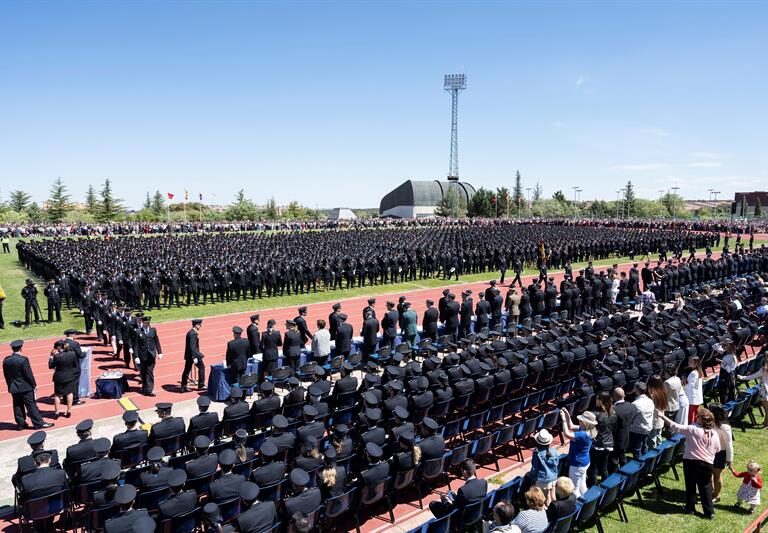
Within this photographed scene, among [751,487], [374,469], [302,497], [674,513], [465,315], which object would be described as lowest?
[674,513]

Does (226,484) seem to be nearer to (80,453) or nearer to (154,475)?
(154,475)

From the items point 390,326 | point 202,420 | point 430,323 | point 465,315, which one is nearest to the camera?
point 202,420

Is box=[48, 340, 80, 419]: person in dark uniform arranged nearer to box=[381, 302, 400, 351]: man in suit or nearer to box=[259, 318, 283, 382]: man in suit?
box=[259, 318, 283, 382]: man in suit

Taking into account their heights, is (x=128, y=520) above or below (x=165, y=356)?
above

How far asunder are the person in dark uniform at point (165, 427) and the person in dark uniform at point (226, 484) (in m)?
1.72

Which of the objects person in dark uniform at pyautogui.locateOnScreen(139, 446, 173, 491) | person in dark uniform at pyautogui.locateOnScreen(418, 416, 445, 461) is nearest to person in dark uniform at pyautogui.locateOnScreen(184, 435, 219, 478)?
person in dark uniform at pyautogui.locateOnScreen(139, 446, 173, 491)

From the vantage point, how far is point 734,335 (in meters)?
12.2

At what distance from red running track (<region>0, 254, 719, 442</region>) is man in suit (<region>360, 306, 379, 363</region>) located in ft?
13.7

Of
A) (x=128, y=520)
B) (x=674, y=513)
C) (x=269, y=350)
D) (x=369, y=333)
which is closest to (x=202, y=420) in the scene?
(x=128, y=520)

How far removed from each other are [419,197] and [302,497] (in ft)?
372

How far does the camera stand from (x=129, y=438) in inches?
269

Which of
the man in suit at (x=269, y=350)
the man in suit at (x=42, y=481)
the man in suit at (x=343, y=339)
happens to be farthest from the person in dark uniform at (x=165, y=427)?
the man in suit at (x=343, y=339)

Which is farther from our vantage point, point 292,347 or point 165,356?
point 165,356

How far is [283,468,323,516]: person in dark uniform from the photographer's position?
17.8 ft
